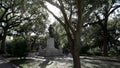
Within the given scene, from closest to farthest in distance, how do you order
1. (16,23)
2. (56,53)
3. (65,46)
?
(56,53)
(16,23)
(65,46)

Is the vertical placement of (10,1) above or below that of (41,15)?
above

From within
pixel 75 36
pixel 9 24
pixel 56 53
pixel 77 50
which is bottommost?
pixel 56 53

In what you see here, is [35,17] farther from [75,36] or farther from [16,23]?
[75,36]

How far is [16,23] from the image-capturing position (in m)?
33.1

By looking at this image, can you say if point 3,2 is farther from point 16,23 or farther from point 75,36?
point 75,36

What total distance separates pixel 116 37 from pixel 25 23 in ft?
69.0

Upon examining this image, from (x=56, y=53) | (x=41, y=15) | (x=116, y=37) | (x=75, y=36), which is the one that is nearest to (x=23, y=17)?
(x=41, y=15)

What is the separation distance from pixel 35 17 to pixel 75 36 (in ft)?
82.6

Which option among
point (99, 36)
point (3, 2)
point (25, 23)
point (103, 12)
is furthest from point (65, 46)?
point (3, 2)

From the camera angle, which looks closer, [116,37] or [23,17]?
[23,17]

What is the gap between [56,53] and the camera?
88.6ft

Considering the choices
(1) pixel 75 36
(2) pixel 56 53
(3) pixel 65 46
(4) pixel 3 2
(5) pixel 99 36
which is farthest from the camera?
(3) pixel 65 46

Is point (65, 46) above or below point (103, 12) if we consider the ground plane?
below

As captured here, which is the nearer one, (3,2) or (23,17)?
(3,2)
